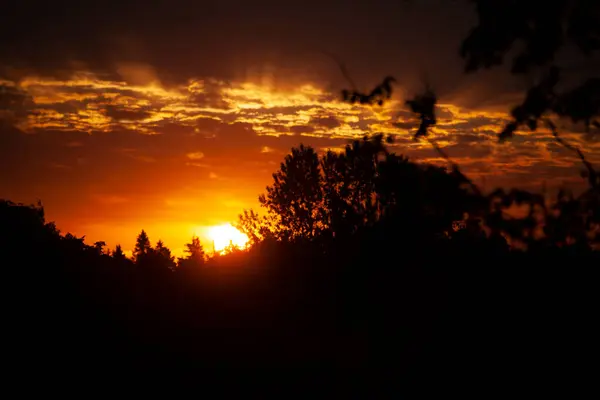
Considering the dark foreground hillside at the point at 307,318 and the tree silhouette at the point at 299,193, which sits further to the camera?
the tree silhouette at the point at 299,193

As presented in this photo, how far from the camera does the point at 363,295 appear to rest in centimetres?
849

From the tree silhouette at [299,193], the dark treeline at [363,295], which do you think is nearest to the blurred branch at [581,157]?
the dark treeline at [363,295]

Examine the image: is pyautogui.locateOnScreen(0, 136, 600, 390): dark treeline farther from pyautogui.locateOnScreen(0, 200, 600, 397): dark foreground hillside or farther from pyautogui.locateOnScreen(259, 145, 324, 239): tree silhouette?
pyautogui.locateOnScreen(259, 145, 324, 239): tree silhouette

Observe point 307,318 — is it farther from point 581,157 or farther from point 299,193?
point 299,193

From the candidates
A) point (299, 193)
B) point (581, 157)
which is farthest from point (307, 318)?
point (299, 193)

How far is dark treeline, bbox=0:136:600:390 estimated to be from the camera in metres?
4.04

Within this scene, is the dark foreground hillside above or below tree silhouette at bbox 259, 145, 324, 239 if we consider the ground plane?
below

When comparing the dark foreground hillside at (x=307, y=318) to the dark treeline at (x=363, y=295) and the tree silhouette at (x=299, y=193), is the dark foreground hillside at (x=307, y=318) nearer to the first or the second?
the dark treeline at (x=363, y=295)

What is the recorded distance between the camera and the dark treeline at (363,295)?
4035mm

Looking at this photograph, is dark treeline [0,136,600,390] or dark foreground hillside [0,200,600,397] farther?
dark foreground hillside [0,200,600,397]

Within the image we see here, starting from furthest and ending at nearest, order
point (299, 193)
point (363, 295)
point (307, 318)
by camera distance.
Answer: point (299, 193) < point (307, 318) < point (363, 295)

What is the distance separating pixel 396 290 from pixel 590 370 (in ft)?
9.45

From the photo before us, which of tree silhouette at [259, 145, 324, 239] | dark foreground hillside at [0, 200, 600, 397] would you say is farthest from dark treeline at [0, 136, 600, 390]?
tree silhouette at [259, 145, 324, 239]

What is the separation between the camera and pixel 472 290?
6527 mm
